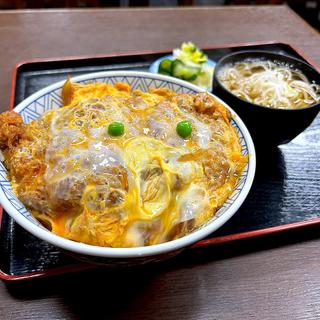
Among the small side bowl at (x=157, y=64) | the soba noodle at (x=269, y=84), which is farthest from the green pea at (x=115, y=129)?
the small side bowl at (x=157, y=64)

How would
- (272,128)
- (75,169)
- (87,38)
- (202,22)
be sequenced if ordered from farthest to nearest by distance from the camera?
(202,22), (87,38), (272,128), (75,169)

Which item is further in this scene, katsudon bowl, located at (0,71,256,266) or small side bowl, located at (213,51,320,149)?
small side bowl, located at (213,51,320,149)

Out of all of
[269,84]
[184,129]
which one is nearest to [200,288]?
[184,129]

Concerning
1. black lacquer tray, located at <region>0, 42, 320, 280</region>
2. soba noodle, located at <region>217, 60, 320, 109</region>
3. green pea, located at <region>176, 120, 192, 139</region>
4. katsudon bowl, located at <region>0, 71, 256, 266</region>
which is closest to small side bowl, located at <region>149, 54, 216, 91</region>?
black lacquer tray, located at <region>0, 42, 320, 280</region>

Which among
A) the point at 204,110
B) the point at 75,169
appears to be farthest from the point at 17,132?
the point at 204,110

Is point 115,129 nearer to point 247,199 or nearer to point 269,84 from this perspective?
point 247,199

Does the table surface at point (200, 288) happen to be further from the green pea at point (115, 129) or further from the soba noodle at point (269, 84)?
the soba noodle at point (269, 84)

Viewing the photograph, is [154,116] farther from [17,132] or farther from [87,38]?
[87,38]

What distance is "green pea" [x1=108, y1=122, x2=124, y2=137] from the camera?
117cm

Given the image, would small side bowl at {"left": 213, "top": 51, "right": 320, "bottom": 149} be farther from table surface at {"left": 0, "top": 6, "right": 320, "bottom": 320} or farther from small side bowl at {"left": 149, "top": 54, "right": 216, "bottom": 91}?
small side bowl at {"left": 149, "top": 54, "right": 216, "bottom": 91}

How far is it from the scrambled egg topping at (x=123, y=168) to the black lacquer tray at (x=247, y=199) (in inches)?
7.3

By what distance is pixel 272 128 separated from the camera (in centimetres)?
152

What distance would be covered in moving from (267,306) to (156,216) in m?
0.47

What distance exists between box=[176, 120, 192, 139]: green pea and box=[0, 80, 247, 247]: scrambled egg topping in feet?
0.05
